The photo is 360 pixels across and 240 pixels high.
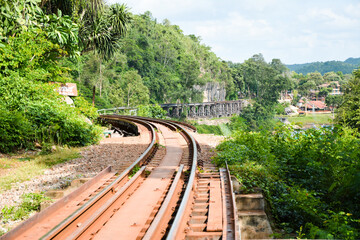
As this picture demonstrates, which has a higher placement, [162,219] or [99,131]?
[99,131]

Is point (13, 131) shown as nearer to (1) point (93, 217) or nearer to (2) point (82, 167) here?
(2) point (82, 167)

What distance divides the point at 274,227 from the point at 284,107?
115 m

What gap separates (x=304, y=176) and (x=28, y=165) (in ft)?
19.9

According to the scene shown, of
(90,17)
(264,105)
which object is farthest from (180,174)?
(264,105)

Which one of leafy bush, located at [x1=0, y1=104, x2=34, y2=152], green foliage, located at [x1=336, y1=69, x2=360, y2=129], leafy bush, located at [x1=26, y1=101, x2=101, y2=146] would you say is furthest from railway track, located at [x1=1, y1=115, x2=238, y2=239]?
green foliage, located at [x1=336, y1=69, x2=360, y2=129]

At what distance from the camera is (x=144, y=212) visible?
4184 mm

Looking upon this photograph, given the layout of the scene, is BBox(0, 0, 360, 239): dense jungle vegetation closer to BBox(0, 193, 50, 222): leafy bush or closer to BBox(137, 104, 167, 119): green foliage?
BBox(0, 193, 50, 222): leafy bush

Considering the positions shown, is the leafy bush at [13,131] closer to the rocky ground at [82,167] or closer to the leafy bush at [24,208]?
the rocky ground at [82,167]

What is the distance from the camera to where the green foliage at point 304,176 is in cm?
468

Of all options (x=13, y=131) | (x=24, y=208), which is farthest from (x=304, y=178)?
(x=13, y=131)

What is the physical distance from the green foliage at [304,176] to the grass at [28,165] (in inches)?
150

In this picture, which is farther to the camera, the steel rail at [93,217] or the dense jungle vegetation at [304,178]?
the dense jungle vegetation at [304,178]

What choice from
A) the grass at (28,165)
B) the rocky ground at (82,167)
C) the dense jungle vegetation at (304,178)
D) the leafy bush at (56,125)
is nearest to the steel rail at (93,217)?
the rocky ground at (82,167)

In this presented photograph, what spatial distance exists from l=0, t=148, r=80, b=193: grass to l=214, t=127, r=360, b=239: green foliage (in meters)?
3.82
